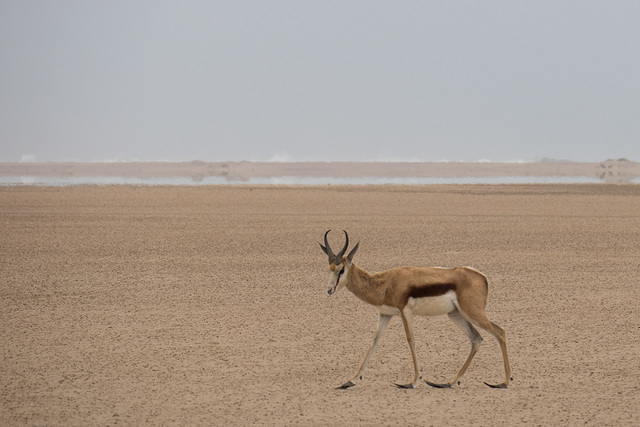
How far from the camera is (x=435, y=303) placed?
25.3 ft

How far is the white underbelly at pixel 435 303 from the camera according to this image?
7.70 metres

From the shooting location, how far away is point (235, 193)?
4312 centimetres

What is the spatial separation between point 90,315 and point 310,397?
5221 mm

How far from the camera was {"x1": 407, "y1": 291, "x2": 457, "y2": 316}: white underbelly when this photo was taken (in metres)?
7.70

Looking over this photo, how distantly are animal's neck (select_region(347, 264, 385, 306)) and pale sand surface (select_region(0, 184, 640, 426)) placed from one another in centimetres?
99

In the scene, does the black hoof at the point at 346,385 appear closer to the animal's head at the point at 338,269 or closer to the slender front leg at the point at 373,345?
the slender front leg at the point at 373,345

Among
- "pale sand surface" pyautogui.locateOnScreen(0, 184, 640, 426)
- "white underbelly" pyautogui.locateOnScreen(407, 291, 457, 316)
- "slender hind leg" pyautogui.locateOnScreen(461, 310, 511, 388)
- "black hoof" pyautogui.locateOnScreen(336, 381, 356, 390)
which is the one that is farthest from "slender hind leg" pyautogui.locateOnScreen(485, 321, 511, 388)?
"black hoof" pyautogui.locateOnScreen(336, 381, 356, 390)

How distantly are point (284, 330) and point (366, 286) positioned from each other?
3.26 meters

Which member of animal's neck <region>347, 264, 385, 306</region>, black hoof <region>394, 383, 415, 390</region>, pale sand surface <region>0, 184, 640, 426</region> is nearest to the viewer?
pale sand surface <region>0, 184, 640, 426</region>

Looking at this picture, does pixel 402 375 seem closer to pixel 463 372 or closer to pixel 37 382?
pixel 463 372

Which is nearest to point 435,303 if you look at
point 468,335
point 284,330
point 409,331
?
point 409,331

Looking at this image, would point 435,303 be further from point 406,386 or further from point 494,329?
point 406,386

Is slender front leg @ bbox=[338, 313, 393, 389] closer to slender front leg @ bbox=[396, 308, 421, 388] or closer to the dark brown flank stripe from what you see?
slender front leg @ bbox=[396, 308, 421, 388]

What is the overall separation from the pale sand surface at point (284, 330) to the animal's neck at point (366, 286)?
99 cm
